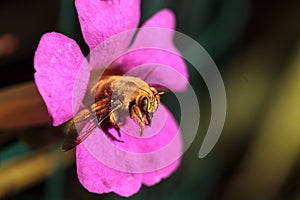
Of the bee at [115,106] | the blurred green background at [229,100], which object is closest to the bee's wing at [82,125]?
the bee at [115,106]

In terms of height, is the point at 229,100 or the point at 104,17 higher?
the point at 104,17

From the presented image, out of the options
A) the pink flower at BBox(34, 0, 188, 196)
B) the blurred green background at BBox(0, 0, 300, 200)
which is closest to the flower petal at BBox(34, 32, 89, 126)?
the pink flower at BBox(34, 0, 188, 196)

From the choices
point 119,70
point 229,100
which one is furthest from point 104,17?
point 229,100

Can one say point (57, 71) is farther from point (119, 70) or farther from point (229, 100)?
point (229, 100)

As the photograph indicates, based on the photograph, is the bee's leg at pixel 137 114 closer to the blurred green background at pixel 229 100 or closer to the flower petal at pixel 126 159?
the flower petal at pixel 126 159

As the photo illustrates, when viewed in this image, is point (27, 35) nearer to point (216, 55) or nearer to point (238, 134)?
point (216, 55)

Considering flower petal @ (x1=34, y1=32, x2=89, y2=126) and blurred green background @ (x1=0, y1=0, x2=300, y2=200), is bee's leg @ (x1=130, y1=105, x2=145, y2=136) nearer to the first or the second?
flower petal @ (x1=34, y1=32, x2=89, y2=126)

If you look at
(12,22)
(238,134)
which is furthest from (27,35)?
(238,134)
